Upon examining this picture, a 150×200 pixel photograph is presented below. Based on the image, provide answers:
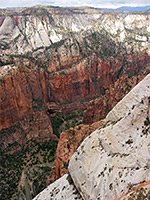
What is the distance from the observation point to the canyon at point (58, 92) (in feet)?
143

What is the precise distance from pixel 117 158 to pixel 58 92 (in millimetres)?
58714

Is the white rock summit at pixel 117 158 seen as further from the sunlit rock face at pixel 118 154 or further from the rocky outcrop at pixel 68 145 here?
the rocky outcrop at pixel 68 145

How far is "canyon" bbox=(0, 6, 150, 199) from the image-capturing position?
4354 cm

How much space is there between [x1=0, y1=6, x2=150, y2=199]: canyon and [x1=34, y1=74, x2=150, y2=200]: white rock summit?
8814 millimetres

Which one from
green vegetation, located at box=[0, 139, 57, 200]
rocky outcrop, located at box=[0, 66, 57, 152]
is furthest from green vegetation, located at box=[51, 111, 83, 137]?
green vegetation, located at box=[0, 139, 57, 200]

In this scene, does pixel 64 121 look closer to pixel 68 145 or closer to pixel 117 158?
pixel 68 145

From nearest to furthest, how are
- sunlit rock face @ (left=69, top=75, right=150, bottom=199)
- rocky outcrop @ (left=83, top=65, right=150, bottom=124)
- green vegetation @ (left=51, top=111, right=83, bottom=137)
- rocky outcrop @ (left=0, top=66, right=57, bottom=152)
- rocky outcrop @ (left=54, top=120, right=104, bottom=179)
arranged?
sunlit rock face @ (left=69, top=75, right=150, bottom=199) < rocky outcrop @ (left=54, top=120, right=104, bottom=179) < rocky outcrop @ (left=0, top=66, right=57, bottom=152) < rocky outcrop @ (left=83, top=65, right=150, bottom=124) < green vegetation @ (left=51, top=111, right=83, bottom=137)

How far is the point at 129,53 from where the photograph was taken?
10762cm

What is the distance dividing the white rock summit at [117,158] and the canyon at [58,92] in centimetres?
881

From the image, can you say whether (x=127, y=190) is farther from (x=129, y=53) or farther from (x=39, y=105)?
(x=129, y=53)

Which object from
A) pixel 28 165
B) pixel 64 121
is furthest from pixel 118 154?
pixel 64 121

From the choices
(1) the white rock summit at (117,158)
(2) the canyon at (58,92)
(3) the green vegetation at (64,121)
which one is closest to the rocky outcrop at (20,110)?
(2) the canyon at (58,92)

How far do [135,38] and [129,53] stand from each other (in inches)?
913

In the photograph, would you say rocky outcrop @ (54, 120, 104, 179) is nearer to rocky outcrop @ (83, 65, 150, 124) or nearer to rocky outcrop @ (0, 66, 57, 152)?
rocky outcrop @ (83, 65, 150, 124)
